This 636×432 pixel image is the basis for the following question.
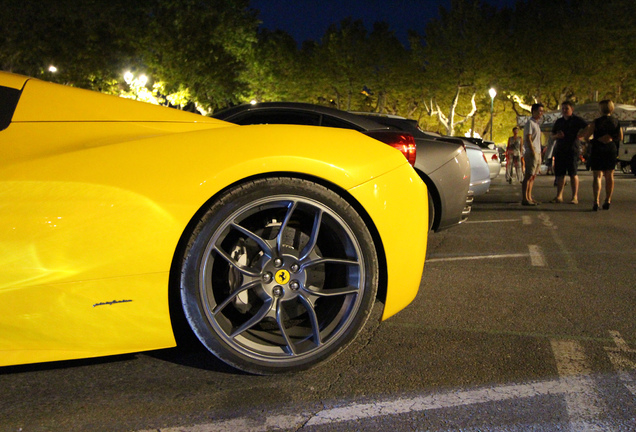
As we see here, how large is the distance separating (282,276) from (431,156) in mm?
3342

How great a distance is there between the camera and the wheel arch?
7.94 ft

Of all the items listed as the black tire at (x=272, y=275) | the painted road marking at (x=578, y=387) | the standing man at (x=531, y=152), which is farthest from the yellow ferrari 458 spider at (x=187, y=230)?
the standing man at (x=531, y=152)

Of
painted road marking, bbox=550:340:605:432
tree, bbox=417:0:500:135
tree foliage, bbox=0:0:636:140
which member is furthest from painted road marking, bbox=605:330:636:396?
tree, bbox=417:0:500:135

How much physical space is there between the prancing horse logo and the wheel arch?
42 cm

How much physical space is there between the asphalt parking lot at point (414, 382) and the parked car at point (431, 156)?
1.71 meters

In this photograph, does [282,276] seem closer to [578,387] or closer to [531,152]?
[578,387]

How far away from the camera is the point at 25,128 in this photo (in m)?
2.45

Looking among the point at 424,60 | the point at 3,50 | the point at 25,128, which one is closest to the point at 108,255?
the point at 25,128

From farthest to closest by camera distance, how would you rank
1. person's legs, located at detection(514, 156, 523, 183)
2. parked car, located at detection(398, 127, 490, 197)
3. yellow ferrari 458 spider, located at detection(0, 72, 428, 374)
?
person's legs, located at detection(514, 156, 523, 183), parked car, located at detection(398, 127, 490, 197), yellow ferrari 458 spider, located at detection(0, 72, 428, 374)

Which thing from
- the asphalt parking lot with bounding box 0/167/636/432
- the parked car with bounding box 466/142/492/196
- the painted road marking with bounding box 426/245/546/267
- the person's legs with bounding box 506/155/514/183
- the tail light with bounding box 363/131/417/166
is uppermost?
the tail light with bounding box 363/131/417/166

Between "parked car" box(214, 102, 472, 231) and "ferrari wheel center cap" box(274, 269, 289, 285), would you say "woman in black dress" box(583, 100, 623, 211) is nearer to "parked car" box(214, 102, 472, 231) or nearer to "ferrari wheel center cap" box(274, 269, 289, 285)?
"parked car" box(214, 102, 472, 231)

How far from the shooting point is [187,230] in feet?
7.95

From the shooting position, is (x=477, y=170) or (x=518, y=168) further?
(x=518, y=168)

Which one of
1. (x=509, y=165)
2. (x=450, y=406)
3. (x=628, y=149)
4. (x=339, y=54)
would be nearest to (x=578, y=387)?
(x=450, y=406)
